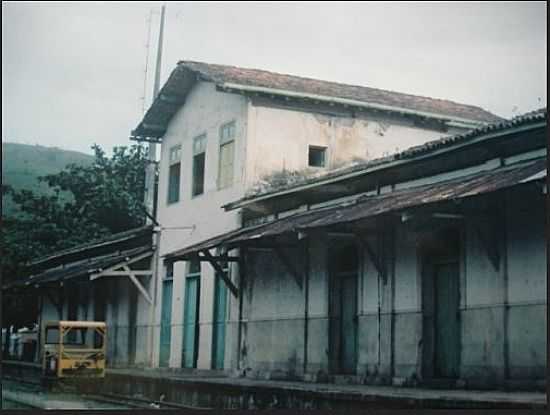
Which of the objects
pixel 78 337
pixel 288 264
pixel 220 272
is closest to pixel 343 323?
pixel 288 264

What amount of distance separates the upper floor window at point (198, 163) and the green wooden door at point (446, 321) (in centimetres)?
787

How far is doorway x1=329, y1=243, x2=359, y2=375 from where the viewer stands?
43.0ft

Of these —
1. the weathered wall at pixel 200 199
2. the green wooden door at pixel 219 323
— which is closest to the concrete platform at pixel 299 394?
the green wooden door at pixel 219 323

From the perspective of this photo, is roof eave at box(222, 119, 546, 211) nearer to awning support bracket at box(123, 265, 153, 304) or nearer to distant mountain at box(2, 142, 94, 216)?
awning support bracket at box(123, 265, 153, 304)

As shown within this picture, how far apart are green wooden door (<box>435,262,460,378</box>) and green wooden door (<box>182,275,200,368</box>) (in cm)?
700

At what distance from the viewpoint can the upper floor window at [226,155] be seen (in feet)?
56.6

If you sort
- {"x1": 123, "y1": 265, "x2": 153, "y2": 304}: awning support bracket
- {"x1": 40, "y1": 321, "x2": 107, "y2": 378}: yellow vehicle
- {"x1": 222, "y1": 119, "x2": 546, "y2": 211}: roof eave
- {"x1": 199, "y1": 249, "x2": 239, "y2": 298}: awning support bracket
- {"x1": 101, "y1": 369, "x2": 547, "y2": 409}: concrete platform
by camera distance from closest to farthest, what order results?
{"x1": 101, "y1": 369, "x2": 547, "y2": 409}: concrete platform → {"x1": 222, "y1": 119, "x2": 546, "y2": 211}: roof eave → {"x1": 199, "y1": 249, "x2": 239, "y2": 298}: awning support bracket → {"x1": 40, "y1": 321, "x2": 107, "y2": 378}: yellow vehicle → {"x1": 123, "y1": 265, "x2": 153, "y2": 304}: awning support bracket

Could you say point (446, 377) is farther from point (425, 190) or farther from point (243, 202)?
point (243, 202)

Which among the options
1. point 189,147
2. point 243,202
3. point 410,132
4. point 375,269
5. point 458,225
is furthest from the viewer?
point 189,147

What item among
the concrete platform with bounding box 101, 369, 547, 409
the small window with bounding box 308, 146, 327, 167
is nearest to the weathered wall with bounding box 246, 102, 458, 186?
the small window with bounding box 308, 146, 327, 167

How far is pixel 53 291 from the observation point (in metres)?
24.6

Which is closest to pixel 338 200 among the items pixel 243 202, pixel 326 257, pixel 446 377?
pixel 326 257

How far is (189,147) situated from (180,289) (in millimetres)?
2972

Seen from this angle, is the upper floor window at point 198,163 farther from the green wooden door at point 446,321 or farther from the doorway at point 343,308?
the green wooden door at point 446,321
